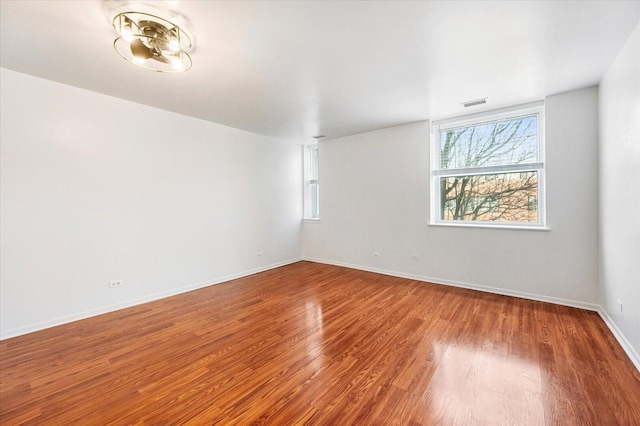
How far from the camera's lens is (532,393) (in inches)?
69.0

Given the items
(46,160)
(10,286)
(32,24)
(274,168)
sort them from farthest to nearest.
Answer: (274,168), (46,160), (10,286), (32,24)

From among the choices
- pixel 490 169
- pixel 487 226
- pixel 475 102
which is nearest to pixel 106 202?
pixel 475 102

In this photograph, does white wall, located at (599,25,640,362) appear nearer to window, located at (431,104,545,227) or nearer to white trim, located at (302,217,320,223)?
window, located at (431,104,545,227)

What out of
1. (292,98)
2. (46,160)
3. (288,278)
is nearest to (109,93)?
(46,160)

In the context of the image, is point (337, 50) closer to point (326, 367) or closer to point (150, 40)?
point (150, 40)

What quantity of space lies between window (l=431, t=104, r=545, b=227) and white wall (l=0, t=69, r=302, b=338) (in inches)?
131

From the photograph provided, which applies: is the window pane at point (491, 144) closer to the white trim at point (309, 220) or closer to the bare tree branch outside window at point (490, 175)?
the bare tree branch outside window at point (490, 175)

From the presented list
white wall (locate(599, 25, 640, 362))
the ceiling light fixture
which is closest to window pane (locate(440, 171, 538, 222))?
white wall (locate(599, 25, 640, 362))

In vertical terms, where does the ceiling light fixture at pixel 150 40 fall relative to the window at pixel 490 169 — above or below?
above

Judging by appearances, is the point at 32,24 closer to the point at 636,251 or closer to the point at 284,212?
the point at 284,212

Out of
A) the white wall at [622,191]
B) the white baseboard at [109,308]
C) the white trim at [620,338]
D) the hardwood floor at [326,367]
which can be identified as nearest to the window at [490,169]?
the white wall at [622,191]

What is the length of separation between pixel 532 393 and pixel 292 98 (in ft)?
11.6

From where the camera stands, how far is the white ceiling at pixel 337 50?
70.3 inches

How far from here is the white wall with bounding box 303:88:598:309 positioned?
3.12 meters
